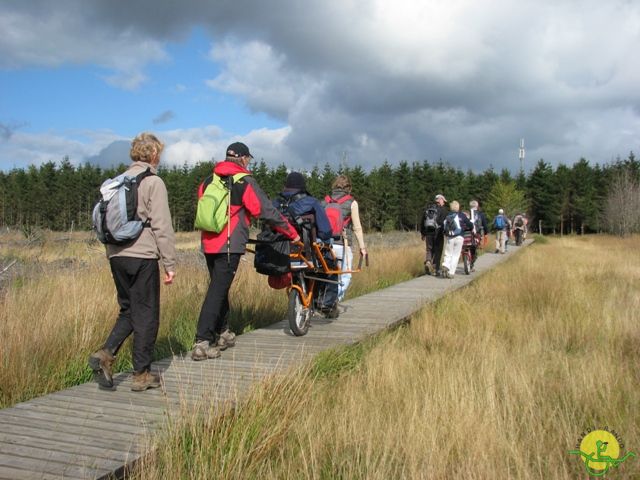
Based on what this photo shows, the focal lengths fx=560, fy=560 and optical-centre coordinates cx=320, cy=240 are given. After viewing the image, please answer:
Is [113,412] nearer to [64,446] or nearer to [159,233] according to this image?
[64,446]

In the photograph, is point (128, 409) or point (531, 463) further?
point (128, 409)

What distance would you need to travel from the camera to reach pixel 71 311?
5500 mm

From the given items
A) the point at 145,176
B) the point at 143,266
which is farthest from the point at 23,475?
the point at 145,176

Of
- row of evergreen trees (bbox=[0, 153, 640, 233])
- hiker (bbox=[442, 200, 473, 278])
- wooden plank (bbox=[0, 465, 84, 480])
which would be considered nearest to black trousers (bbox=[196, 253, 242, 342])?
wooden plank (bbox=[0, 465, 84, 480])

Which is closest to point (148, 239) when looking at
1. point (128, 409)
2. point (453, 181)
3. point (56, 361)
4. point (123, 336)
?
point (123, 336)

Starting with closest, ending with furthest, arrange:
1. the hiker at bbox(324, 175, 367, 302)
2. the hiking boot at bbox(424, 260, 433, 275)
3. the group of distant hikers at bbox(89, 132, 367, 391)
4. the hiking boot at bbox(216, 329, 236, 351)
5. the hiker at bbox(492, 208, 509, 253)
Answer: the group of distant hikers at bbox(89, 132, 367, 391) → the hiking boot at bbox(216, 329, 236, 351) → the hiker at bbox(324, 175, 367, 302) → the hiking boot at bbox(424, 260, 433, 275) → the hiker at bbox(492, 208, 509, 253)

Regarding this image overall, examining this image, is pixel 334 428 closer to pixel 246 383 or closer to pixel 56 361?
pixel 246 383

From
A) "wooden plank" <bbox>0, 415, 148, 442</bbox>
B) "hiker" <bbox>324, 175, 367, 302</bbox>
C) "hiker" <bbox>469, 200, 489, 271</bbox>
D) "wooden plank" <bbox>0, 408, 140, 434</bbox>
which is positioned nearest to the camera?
"wooden plank" <bbox>0, 415, 148, 442</bbox>

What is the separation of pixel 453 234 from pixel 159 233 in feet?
31.0

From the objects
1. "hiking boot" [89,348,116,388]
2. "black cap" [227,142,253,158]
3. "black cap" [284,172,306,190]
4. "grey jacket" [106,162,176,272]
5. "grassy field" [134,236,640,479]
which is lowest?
"grassy field" [134,236,640,479]

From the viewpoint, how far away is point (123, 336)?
424cm

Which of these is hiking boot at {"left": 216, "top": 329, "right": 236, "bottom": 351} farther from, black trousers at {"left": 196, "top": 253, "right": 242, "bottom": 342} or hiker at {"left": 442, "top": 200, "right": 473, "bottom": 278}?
hiker at {"left": 442, "top": 200, "right": 473, "bottom": 278}

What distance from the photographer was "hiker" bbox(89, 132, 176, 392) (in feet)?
13.3

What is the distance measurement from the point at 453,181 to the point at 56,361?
69.4m
